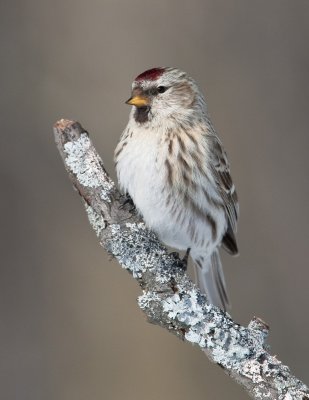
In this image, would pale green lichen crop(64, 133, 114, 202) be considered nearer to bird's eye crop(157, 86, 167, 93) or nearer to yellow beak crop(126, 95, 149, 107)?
yellow beak crop(126, 95, 149, 107)

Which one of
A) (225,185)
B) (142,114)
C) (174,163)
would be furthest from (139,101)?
(225,185)

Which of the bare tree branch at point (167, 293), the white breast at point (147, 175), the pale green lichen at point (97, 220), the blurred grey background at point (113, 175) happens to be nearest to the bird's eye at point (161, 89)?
the white breast at point (147, 175)

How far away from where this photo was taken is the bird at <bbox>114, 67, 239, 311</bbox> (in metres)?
3.12

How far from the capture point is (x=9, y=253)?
4348 mm

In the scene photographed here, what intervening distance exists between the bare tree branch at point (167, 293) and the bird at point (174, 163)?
0.41 metres

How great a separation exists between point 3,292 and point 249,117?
1463 mm

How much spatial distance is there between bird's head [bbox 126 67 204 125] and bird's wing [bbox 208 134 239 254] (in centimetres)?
15

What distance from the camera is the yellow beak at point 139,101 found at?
3.14m

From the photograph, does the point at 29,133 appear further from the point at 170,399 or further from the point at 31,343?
the point at 170,399

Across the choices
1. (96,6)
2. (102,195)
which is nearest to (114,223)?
(102,195)

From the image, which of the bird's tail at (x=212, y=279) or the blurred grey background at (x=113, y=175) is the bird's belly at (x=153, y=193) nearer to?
the bird's tail at (x=212, y=279)

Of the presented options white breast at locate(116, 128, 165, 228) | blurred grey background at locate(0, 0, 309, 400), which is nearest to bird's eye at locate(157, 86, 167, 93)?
white breast at locate(116, 128, 165, 228)

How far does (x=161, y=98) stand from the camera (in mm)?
3225

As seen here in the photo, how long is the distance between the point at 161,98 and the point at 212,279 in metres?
0.83
